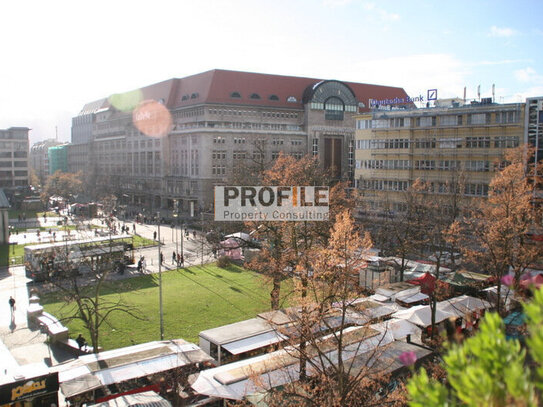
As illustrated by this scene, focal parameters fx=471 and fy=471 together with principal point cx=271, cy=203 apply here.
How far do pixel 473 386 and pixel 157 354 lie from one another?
16.6m

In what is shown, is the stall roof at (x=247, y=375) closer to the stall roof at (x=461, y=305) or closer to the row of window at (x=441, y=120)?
the stall roof at (x=461, y=305)

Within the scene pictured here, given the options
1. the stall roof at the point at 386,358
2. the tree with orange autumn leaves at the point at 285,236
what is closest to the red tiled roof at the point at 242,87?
the tree with orange autumn leaves at the point at 285,236

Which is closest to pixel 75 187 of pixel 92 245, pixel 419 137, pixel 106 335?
pixel 92 245

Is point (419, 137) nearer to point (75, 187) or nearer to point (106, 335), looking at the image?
point (106, 335)

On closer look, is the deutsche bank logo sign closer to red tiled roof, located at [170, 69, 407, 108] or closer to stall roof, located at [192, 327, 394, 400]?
stall roof, located at [192, 327, 394, 400]

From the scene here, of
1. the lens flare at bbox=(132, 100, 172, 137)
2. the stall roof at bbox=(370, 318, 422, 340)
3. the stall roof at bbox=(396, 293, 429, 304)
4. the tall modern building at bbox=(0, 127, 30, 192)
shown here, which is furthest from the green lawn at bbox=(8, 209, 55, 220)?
the stall roof at bbox=(370, 318, 422, 340)

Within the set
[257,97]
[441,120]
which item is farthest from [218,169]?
[441,120]

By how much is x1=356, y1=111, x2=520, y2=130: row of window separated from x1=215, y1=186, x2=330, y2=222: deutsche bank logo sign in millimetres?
21760

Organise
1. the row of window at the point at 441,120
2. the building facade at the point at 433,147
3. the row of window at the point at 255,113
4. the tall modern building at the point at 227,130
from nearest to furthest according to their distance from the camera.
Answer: the row of window at the point at 441,120
the building facade at the point at 433,147
the tall modern building at the point at 227,130
the row of window at the point at 255,113

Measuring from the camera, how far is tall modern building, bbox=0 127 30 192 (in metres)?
100

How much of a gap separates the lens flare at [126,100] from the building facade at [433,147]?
60.9 meters

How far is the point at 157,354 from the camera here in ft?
60.5

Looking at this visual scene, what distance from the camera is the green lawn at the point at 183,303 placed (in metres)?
23.9

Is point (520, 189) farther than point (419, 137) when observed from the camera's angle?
No
